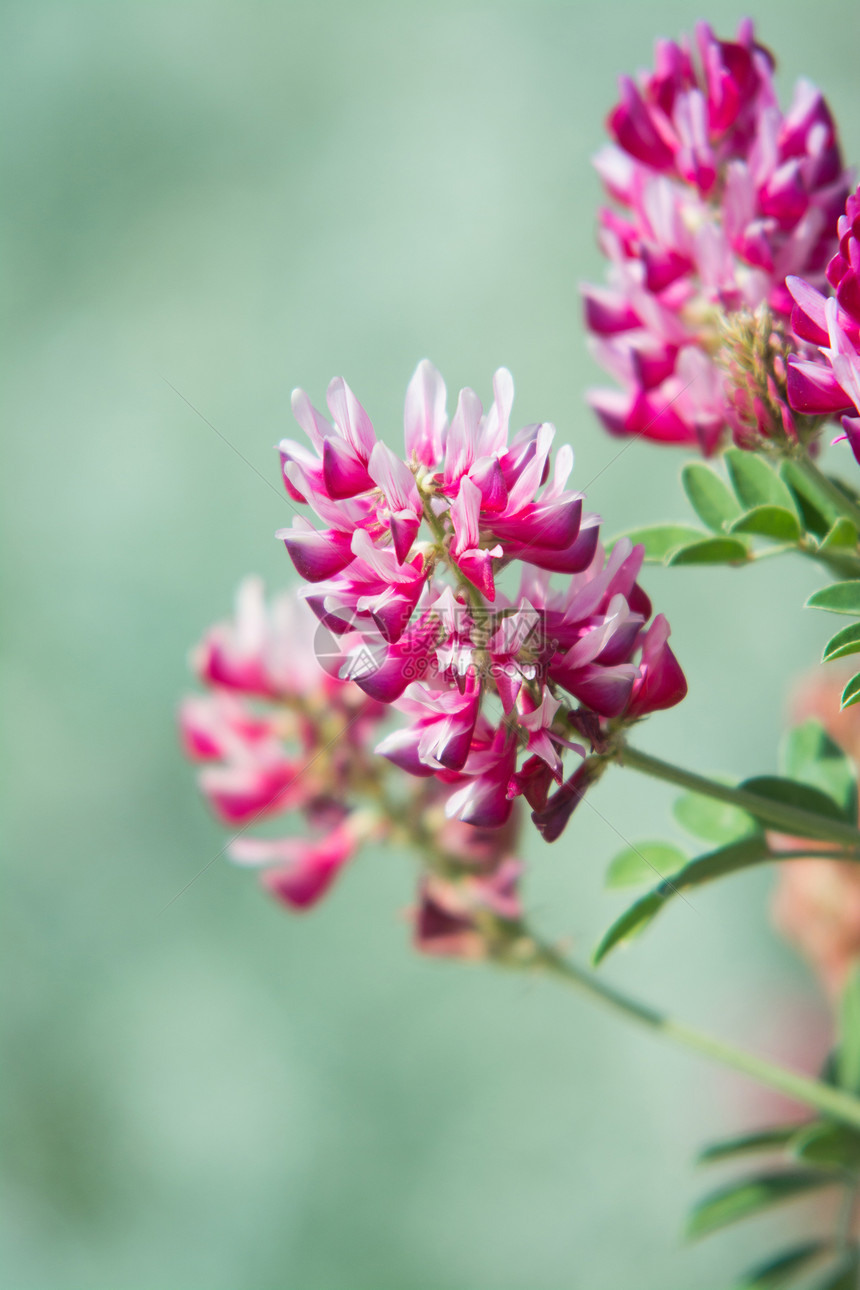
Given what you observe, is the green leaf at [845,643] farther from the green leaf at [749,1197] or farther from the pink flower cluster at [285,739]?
the green leaf at [749,1197]

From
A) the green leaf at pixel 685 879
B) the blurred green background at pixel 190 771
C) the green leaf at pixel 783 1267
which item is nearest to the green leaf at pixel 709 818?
the green leaf at pixel 685 879

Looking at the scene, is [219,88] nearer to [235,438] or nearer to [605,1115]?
[235,438]

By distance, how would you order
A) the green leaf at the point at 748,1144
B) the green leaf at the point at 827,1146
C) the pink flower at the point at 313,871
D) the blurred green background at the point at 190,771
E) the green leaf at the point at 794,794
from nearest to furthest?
the green leaf at the point at 794,794 < the green leaf at the point at 827,1146 < the green leaf at the point at 748,1144 < the pink flower at the point at 313,871 < the blurred green background at the point at 190,771

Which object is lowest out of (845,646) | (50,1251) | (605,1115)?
(50,1251)

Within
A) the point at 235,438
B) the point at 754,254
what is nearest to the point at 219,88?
the point at 235,438

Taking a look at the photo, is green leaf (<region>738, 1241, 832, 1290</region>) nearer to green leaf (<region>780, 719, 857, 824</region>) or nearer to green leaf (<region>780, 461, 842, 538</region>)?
green leaf (<region>780, 719, 857, 824</region>)

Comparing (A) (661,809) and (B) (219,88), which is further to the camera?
(B) (219,88)

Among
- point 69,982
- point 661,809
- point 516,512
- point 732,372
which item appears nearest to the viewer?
point 516,512
